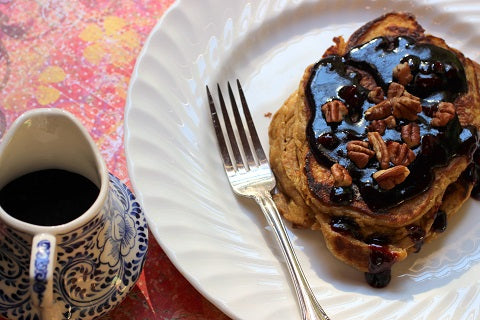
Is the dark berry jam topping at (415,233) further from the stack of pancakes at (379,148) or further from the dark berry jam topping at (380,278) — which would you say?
the dark berry jam topping at (380,278)

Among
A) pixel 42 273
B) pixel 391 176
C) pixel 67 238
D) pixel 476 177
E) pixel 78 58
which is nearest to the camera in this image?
pixel 42 273

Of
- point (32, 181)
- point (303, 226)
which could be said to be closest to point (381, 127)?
point (303, 226)

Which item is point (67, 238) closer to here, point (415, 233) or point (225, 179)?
point (225, 179)

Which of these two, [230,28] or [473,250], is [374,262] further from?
[230,28]

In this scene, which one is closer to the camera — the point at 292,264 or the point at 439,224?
the point at 292,264

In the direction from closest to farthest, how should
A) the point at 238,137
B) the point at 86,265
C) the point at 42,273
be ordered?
the point at 42,273 → the point at 86,265 → the point at 238,137

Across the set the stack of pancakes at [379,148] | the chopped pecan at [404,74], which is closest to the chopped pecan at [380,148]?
the stack of pancakes at [379,148]

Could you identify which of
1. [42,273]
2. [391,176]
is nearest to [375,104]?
[391,176]

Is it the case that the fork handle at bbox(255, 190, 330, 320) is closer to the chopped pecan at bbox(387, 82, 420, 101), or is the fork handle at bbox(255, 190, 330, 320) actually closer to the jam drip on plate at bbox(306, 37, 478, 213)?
the jam drip on plate at bbox(306, 37, 478, 213)
